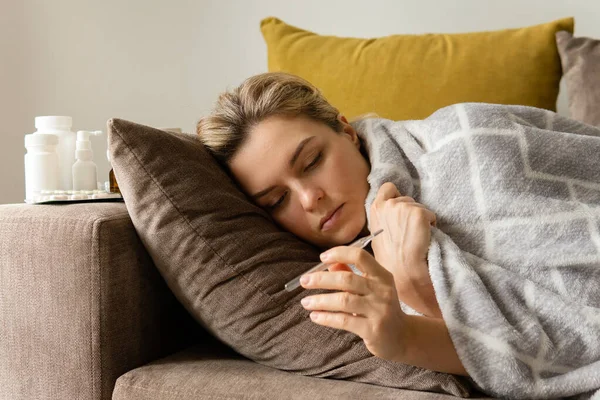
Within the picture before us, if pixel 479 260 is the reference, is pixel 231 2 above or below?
above

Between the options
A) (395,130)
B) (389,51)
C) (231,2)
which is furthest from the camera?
(231,2)

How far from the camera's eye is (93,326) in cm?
103

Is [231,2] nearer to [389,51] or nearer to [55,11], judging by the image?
[55,11]

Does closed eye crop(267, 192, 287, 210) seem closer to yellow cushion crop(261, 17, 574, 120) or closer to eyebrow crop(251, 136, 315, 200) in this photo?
eyebrow crop(251, 136, 315, 200)

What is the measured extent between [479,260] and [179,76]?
160 centimetres

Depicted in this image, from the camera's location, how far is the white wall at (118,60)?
2.31 metres

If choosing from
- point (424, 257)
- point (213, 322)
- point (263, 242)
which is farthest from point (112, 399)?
point (424, 257)

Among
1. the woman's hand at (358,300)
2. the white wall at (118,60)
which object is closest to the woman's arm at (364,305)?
the woman's hand at (358,300)

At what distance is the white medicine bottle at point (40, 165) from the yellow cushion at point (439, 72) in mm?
634

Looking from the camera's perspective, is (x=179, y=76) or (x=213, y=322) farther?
(x=179, y=76)

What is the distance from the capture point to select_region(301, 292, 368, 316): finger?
846 mm

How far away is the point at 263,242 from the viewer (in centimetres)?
110

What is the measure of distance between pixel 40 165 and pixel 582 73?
1265mm

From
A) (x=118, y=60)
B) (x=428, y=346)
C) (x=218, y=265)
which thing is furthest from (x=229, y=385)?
(x=118, y=60)
